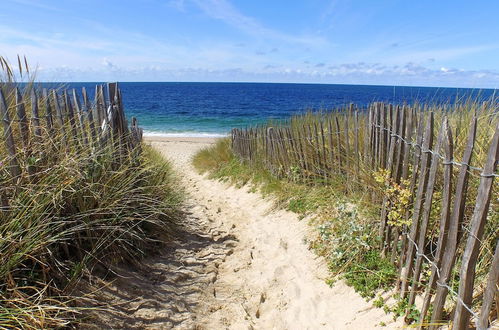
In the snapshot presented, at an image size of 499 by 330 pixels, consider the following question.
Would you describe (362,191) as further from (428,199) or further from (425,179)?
(428,199)

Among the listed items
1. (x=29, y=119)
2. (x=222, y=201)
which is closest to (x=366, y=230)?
(x=29, y=119)

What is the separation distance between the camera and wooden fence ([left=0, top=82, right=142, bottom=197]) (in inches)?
109

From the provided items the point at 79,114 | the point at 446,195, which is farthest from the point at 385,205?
the point at 79,114

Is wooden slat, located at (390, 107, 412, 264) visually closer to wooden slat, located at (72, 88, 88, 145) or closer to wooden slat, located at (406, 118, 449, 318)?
wooden slat, located at (406, 118, 449, 318)

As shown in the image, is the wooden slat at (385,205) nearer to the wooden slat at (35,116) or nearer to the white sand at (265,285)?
the white sand at (265,285)

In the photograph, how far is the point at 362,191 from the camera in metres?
4.28

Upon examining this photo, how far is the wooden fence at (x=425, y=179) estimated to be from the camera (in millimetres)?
1906

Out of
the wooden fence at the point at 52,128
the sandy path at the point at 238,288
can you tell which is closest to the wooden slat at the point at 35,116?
the wooden fence at the point at 52,128

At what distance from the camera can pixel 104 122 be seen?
151 inches

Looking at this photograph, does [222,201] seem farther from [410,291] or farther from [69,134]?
[410,291]

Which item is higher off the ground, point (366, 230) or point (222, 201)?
point (366, 230)

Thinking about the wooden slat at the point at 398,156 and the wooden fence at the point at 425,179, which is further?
the wooden slat at the point at 398,156

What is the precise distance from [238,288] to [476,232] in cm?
238

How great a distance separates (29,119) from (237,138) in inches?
272
